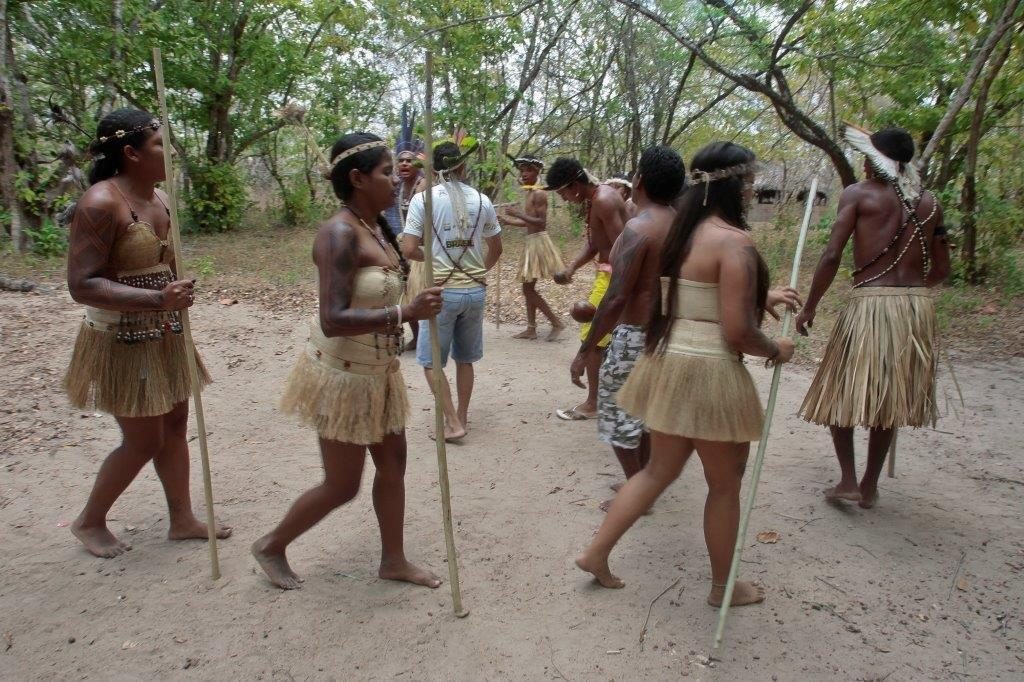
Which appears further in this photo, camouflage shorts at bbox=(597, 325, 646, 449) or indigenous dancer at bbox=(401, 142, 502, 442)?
indigenous dancer at bbox=(401, 142, 502, 442)

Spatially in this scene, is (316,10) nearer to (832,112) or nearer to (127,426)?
(832,112)

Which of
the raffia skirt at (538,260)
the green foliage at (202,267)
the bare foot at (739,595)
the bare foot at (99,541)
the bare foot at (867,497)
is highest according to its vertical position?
the raffia skirt at (538,260)

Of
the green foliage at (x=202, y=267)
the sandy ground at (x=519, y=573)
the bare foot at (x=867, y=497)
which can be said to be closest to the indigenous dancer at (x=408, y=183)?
the sandy ground at (x=519, y=573)

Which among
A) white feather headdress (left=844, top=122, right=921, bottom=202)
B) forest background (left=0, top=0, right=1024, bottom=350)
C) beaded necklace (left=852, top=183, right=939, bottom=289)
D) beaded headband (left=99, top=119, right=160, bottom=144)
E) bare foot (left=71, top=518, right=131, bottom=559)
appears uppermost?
forest background (left=0, top=0, right=1024, bottom=350)

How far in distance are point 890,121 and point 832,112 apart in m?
1.77

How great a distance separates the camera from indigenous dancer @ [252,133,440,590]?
2.32 metres

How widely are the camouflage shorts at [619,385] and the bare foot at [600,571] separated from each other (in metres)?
0.67

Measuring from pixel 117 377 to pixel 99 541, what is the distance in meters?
0.78

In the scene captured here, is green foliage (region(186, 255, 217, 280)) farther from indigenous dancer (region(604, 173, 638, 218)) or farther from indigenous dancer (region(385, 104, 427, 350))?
indigenous dancer (region(604, 173, 638, 218))

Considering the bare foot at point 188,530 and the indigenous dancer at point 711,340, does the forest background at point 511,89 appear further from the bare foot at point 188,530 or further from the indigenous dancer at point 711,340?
the bare foot at point 188,530

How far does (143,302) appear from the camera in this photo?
2.53m

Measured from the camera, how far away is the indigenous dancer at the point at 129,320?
253 centimetres

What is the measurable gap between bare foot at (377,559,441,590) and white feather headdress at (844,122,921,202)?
8.88ft

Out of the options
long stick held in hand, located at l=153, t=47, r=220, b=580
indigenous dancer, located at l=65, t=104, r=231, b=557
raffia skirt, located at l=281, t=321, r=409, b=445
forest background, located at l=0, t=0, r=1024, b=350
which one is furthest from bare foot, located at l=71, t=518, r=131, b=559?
forest background, located at l=0, t=0, r=1024, b=350
